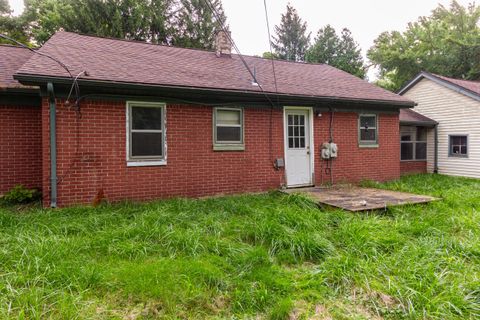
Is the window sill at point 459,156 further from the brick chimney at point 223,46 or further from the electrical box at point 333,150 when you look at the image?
the brick chimney at point 223,46

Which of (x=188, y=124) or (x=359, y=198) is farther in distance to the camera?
(x=188, y=124)

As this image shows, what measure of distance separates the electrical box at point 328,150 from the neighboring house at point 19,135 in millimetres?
7439

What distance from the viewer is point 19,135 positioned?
22.8ft

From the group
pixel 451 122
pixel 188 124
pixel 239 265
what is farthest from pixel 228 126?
pixel 451 122

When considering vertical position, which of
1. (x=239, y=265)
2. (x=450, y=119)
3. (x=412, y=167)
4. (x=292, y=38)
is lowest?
(x=239, y=265)

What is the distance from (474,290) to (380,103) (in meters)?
7.54

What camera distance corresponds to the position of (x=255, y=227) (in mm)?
4594

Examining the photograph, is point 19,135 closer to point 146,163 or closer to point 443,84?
point 146,163

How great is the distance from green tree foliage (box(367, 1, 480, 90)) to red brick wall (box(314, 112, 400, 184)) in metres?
16.0

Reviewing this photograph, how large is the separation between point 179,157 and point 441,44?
2319 centimetres

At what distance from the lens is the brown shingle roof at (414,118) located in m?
12.1

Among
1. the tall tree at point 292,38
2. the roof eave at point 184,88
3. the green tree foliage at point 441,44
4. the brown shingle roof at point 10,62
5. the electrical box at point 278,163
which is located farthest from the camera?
the tall tree at point 292,38

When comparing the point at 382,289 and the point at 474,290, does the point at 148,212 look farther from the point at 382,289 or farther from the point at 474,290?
the point at 474,290

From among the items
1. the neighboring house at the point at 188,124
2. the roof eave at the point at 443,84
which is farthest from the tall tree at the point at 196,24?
the roof eave at the point at 443,84
